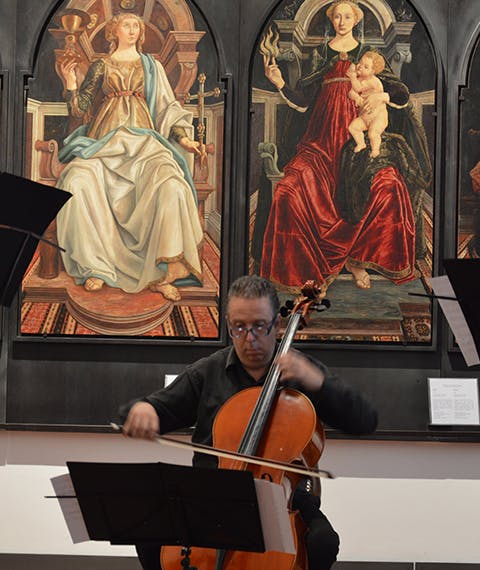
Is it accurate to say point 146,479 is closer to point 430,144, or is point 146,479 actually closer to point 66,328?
point 66,328

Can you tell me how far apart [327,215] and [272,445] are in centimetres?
247

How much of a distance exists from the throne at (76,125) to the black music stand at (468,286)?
2.60m

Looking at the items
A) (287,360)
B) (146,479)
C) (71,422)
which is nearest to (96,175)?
(71,422)

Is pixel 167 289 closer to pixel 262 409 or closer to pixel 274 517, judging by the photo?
pixel 262 409

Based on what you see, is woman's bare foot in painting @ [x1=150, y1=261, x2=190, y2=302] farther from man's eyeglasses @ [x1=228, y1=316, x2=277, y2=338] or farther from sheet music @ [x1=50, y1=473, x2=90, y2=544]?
sheet music @ [x1=50, y1=473, x2=90, y2=544]

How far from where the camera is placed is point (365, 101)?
5953 mm

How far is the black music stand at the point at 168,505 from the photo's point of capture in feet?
A: 10.3

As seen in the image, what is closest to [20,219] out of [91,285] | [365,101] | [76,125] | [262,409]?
[262,409]

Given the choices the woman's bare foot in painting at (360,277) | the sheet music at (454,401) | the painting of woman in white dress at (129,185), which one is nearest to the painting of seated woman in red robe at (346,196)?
the woman's bare foot in painting at (360,277)

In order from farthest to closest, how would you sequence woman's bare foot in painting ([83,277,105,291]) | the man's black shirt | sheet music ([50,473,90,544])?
1. woman's bare foot in painting ([83,277,105,291])
2. the man's black shirt
3. sheet music ([50,473,90,544])

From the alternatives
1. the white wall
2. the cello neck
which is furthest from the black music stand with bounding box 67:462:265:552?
the white wall

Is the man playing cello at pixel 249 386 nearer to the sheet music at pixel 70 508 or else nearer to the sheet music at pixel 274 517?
the sheet music at pixel 70 508

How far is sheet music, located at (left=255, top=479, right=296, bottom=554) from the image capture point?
310 cm

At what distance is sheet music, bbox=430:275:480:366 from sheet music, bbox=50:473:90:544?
1.45 metres
